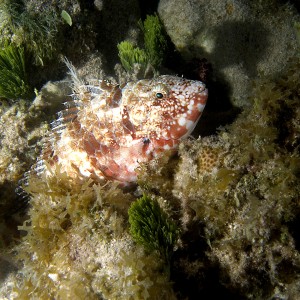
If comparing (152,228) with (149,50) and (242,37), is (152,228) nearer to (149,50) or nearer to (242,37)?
(149,50)

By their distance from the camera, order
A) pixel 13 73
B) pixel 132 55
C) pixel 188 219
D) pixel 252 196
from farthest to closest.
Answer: pixel 132 55 → pixel 13 73 → pixel 188 219 → pixel 252 196

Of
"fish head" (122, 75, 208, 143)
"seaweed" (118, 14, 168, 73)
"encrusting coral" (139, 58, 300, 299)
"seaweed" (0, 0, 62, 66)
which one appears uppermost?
"seaweed" (0, 0, 62, 66)

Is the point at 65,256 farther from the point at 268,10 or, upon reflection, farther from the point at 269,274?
the point at 268,10

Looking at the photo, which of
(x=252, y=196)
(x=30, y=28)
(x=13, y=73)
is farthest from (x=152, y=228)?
(x=30, y=28)

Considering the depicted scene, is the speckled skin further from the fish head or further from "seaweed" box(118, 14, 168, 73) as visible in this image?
"seaweed" box(118, 14, 168, 73)

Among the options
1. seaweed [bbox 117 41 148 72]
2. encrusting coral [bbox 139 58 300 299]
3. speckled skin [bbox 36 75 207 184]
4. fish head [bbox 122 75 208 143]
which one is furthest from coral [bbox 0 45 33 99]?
encrusting coral [bbox 139 58 300 299]

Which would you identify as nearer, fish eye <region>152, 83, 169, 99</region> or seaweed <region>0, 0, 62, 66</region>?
fish eye <region>152, 83, 169, 99</region>

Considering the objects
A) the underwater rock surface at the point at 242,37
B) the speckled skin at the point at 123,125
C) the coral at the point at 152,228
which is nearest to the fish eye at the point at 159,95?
the speckled skin at the point at 123,125
